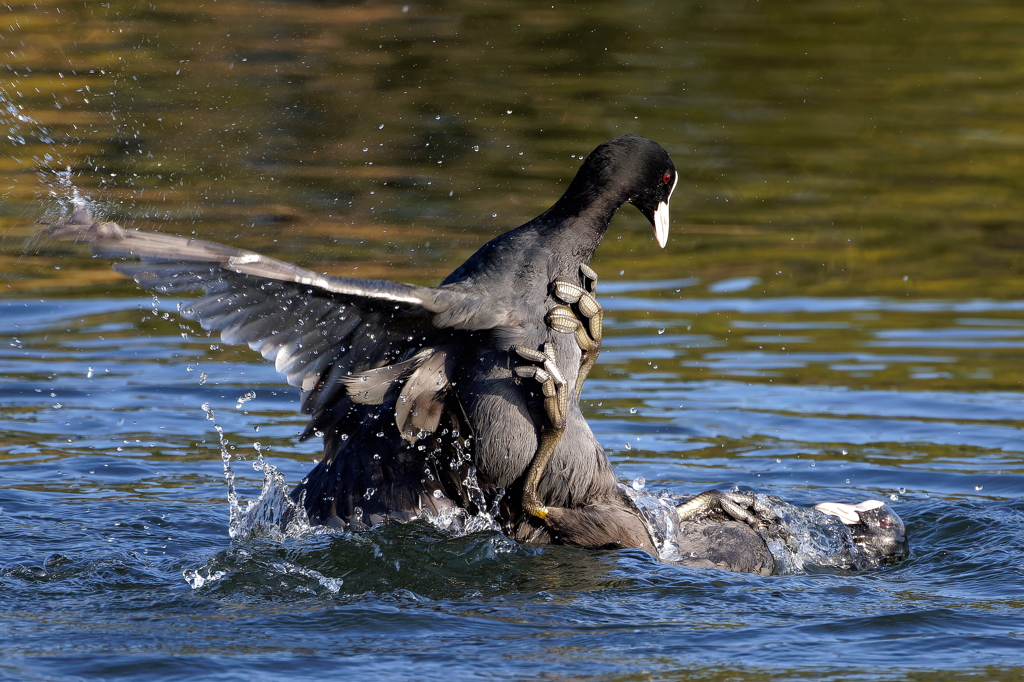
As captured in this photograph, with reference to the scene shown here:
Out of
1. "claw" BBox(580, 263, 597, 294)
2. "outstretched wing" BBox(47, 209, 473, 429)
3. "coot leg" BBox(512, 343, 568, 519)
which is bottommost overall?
"coot leg" BBox(512, 343, 568, 519)

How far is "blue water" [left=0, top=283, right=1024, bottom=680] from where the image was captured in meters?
3.54

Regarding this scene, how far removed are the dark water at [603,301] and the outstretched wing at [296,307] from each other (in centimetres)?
56

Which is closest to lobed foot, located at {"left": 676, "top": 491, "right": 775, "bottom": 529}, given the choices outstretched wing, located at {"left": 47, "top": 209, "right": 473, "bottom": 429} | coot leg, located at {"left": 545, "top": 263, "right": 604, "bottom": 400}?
coot leg, located at {"left": 545, "top": 263, "right": 604, "bottom": 400}

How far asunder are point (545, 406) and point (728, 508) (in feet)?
3.16

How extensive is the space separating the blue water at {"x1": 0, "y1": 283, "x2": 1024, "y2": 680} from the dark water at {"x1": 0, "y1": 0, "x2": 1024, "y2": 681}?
0.06 ft

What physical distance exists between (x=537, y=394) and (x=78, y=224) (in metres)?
1.47

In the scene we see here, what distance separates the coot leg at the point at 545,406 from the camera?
4023 mm

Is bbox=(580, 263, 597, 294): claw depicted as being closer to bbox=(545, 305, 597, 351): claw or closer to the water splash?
bbox=(545, 305, 597, 351): claw

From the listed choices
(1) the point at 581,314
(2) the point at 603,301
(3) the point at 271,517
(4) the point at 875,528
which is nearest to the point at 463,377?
(1) the point at 581,314

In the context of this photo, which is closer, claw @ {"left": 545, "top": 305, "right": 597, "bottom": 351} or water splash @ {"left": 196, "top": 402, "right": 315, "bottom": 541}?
claw @ {"left": 545, "top": 305, "right": 597, "bottom": 351}

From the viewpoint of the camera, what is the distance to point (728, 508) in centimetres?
463

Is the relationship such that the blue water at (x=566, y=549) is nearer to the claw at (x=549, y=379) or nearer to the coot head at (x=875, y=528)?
the coot head at (x=875, y=528)

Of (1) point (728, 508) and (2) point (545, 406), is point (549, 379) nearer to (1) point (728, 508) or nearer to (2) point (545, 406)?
(2) point (545, 406)

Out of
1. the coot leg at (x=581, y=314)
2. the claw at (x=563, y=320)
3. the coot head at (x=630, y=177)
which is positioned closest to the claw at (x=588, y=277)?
the coot leg at (x=581, y=314)
